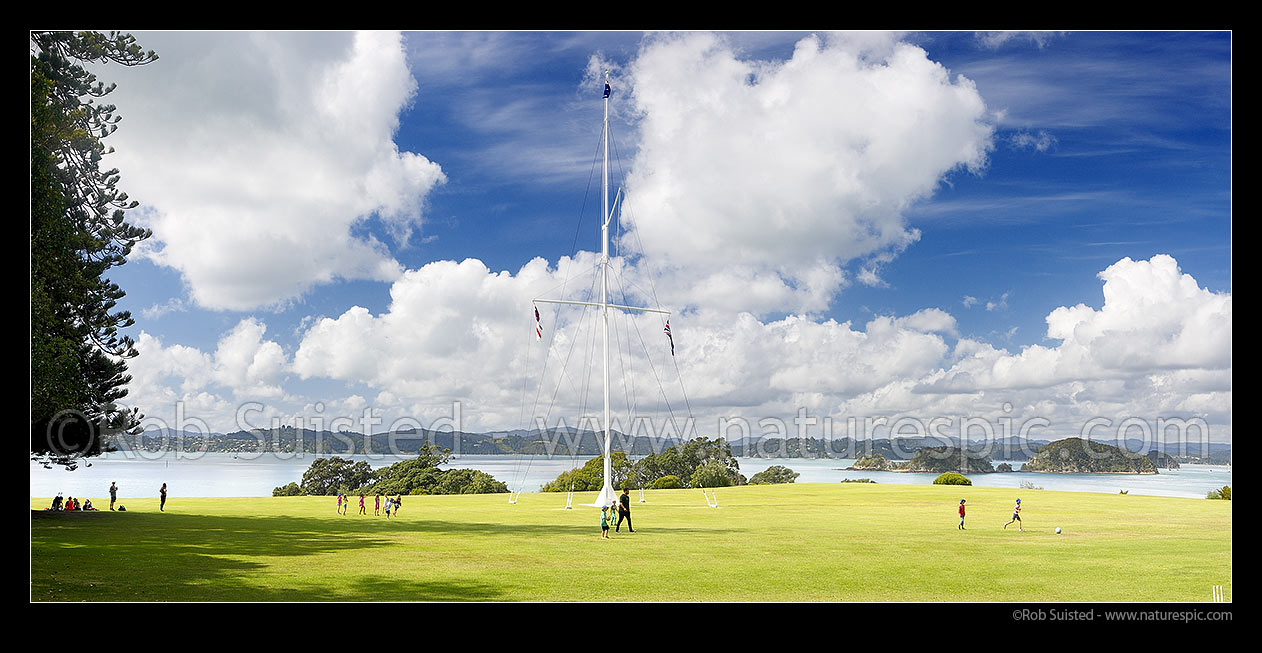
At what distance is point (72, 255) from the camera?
25094 millimetres

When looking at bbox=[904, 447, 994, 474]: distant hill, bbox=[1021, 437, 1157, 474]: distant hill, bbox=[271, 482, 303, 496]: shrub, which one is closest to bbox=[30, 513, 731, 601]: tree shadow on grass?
bbox=[271, 482, 303, 496]: shrub

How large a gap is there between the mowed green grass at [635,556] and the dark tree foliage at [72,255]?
3224mm

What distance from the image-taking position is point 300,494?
180 ft

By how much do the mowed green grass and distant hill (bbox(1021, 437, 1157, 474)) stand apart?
674 inches

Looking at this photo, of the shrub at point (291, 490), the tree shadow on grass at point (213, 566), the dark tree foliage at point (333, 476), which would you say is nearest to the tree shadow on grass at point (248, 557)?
the tree shadow on grass at point (213, 566)

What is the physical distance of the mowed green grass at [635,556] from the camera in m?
14.7

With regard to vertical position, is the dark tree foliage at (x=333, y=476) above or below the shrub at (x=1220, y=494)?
below

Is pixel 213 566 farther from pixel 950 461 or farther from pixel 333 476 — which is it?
pixel 950 461

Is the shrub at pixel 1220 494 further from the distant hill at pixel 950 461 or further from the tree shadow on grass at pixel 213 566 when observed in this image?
the tree shadow on grass at pixel 213 566

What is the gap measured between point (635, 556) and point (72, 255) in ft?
62.6

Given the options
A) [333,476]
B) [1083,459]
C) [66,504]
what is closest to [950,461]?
[1083,459]

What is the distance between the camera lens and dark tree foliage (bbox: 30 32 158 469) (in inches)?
818
